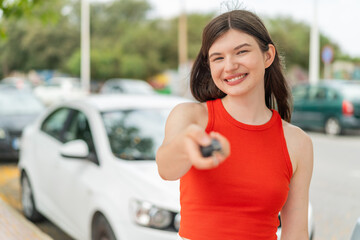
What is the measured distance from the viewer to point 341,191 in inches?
285

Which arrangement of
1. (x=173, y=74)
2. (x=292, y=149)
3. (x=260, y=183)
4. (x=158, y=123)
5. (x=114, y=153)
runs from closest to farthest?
(x=260, y=183)
(x=292, y=149)
(x=114, y=153)
(x=158, y=123)
(x=173, y=74)

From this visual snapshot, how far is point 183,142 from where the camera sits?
135 cm

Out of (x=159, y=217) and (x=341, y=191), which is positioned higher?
(x=159, y=217)

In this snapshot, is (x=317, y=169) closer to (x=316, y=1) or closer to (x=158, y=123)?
(x=158, y=123)

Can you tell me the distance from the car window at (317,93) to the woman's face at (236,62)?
526 inches

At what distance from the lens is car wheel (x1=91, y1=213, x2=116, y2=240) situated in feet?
11.6

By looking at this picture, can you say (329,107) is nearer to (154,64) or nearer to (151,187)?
(151,187)

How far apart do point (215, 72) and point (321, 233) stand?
408 centimetres

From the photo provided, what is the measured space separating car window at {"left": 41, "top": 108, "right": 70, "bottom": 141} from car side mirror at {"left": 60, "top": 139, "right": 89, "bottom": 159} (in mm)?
752

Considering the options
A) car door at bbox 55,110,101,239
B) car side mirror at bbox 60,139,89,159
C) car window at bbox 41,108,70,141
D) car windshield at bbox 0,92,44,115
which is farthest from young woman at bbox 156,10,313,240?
car windshield at bbox 0,92,44,115

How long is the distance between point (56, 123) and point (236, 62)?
397 centimetres

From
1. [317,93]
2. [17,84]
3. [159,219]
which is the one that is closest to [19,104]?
[17,84]

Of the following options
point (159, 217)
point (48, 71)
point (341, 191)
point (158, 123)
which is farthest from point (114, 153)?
point (48, 71)

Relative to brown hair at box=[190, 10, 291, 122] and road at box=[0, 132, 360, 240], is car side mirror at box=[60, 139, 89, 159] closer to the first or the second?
road at box=[0, 132, 360, 240]
